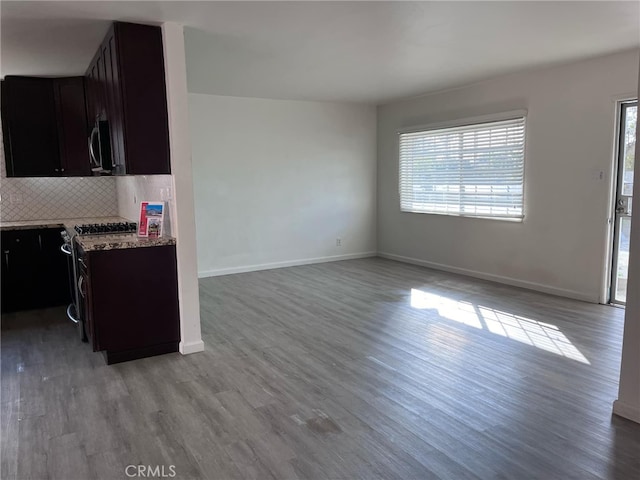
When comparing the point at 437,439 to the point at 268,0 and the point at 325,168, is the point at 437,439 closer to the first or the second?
the point at 268,0

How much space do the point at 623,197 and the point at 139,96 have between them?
4.50 metres

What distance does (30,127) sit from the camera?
5.00 meters

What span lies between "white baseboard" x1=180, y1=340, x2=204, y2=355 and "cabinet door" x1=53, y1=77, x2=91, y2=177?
9.12ft

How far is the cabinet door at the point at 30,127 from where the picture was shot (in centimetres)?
489

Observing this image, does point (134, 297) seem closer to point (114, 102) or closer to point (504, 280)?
point (114, 102)

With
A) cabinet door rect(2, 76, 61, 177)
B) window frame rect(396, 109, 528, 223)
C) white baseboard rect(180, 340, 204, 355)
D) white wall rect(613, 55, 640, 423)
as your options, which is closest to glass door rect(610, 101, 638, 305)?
window frame rect(396, 109, 528, 223)

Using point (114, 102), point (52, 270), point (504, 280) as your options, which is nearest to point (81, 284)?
point (114, 102)

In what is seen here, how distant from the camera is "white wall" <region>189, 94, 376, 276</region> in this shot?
6.27 m

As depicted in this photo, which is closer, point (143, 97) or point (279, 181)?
point (143, 97)

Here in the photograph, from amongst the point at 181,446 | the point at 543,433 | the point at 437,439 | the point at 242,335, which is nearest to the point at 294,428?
the point at 181,446

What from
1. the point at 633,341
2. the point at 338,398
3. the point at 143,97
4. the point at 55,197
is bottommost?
the point at 338,398

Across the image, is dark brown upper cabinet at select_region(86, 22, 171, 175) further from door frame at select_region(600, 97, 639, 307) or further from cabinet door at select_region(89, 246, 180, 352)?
door frame at select_region(600, 97, 639, 307)

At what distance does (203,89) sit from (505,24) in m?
3.68

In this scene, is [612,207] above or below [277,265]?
above
